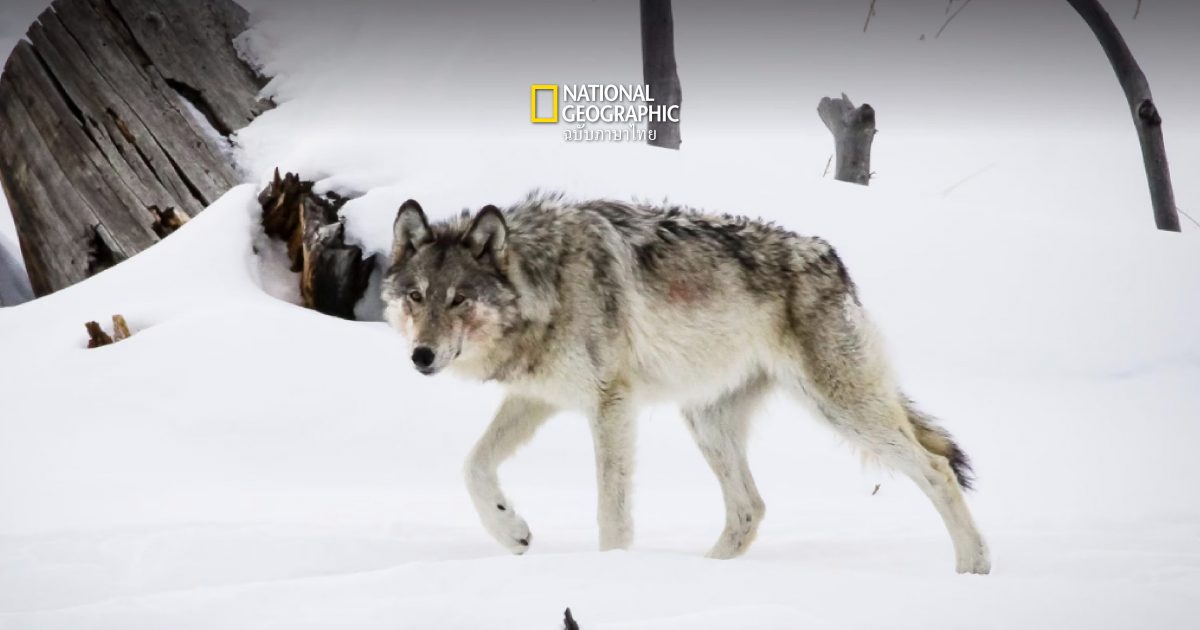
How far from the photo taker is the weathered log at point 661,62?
32.9 feet

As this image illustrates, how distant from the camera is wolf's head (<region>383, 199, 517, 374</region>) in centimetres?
368

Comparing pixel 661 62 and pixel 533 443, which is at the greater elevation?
pixel 661 62

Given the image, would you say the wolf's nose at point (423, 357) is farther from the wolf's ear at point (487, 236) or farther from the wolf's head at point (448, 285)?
the wolf's ear at point (487, 236)

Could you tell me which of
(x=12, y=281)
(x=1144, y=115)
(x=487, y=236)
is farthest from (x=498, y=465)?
(x=1144, y=115)

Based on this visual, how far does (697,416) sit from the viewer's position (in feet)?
14.5

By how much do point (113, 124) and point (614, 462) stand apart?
6.45 m

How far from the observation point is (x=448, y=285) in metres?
3.75

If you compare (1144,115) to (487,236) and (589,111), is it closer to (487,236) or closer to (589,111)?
(589,111)

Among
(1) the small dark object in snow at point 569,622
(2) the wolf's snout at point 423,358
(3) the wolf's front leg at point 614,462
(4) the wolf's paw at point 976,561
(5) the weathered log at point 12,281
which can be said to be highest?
(5) the weathered log at point 12,281

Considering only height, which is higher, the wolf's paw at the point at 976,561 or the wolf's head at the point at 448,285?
the wolf's head at the point at 448,285

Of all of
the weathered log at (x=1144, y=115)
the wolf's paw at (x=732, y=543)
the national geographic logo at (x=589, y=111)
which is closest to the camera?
the wolf's paw at (x=732, y=543)

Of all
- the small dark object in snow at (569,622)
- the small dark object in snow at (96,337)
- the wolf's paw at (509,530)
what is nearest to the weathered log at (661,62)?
the small dark object in snow at (96,337)

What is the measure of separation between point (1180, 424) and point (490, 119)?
645cm

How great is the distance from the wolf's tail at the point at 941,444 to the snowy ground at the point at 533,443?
33cm
